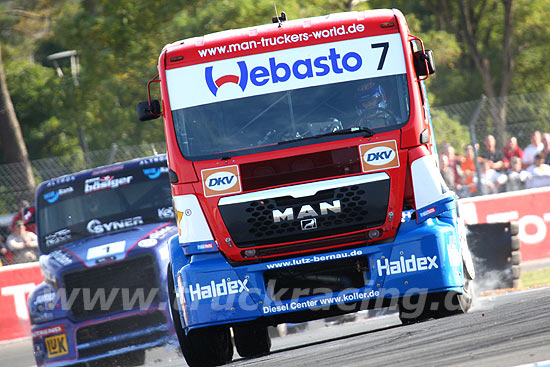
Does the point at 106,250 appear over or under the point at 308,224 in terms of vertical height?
under

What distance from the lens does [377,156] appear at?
24.7 ft

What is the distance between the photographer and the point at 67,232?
1163cm

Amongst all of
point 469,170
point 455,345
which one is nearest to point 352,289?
point 455,345

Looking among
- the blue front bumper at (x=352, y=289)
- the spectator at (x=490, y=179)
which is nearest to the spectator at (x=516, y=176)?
the spectator at (x=490, y=179)

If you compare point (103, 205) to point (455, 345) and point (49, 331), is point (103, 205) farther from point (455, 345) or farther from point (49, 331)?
point (455, 345)

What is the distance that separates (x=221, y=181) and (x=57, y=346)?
423 centimetres

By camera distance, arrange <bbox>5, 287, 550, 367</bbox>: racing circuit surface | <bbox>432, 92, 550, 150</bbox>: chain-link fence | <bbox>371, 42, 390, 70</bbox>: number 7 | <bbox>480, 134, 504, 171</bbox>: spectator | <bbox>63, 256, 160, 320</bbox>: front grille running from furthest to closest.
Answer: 1. <bbox>480, 134, 504, 171</bbox>: spectator
2. <bbox>432, 92, 550, 150</bbox>: chain-link fence
3. <bbox>63, 256, 160, 320</bbox>: front grille
4. <bbox>371, 42, 390, 70</bbox>: number 7
5. <bbox>5, 287, 550, 367</bbox>: racing circuit surface

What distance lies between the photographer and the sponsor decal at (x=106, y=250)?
1102 cm

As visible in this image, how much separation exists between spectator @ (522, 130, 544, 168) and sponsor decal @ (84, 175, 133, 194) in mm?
7577

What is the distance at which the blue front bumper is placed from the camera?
7.50 metres

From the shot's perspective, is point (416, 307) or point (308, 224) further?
point (416, 307)

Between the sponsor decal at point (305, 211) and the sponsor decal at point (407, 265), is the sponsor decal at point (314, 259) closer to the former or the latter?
the sponsor decal at point (407, 265)

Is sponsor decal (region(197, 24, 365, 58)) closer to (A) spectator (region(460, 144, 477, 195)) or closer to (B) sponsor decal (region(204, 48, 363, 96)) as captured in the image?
(B) sponsor decal (region(204, 48, 363, 96))

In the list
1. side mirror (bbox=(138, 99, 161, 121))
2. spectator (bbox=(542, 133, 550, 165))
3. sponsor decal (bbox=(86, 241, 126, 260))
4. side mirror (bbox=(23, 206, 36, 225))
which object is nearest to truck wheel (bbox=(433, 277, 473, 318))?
side mirror (bbox=(138, 99, 161, 121))
